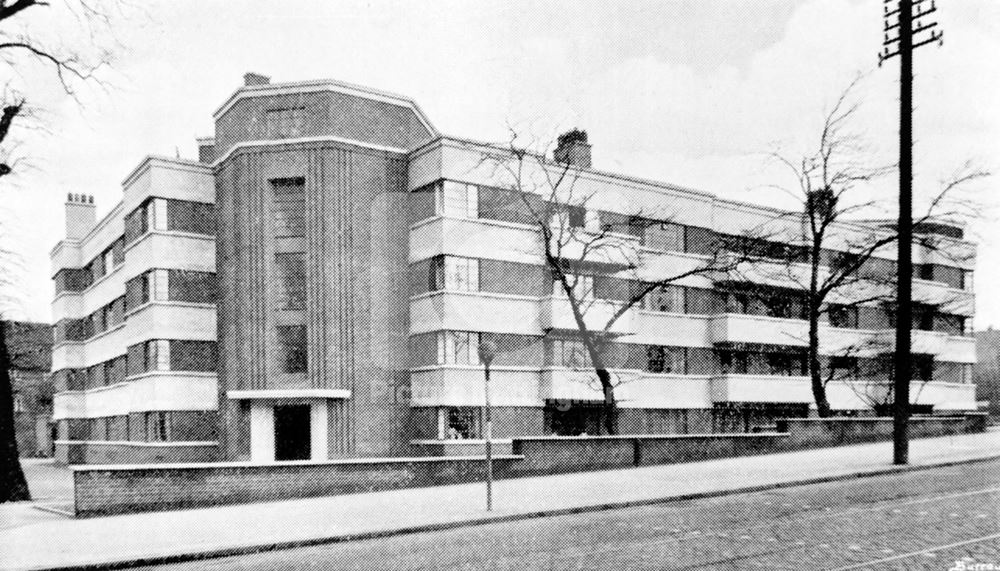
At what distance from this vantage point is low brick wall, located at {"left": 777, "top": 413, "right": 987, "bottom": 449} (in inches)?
1050

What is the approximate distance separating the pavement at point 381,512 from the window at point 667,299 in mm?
15793

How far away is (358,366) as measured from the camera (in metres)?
33.1

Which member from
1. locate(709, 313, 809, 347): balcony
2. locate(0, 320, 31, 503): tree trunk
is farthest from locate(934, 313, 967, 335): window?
locate(0, 320, 31, 503): tree trunk

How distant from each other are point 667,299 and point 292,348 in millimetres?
16861

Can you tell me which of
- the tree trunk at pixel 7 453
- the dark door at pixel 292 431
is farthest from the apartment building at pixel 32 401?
the tree trunk at pixel 7 453

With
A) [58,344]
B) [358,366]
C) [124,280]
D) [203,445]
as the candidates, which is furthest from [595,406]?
[58,344]

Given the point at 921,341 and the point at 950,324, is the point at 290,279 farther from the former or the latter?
the point at 950,324

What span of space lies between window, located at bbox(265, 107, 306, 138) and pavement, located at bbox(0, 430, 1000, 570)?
1776cm

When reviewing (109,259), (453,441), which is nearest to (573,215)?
(453,441)

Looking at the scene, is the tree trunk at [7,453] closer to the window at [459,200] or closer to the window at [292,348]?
the window at [292,348]

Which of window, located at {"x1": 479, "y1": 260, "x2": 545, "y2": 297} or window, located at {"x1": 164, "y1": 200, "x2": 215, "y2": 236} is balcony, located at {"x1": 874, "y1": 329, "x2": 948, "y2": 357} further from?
window, located at {"x1": 164, "y1": 200, "x2": 215, "y2": 236}

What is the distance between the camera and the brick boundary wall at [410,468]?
687 inches

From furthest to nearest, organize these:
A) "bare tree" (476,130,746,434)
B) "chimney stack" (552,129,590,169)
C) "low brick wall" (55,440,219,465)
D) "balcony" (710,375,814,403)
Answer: "balcony" (710,375,814,403) < "chimney stack" (552,129,590,169) < "low brick wall" (55,440,219,465) < "bare tree" (476,130,746,434)

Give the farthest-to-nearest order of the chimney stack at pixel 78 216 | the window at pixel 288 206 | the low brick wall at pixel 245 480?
the chimney stack at pixel 78 216
the window at pixel 288 206
the low brick wall at pixel 245 480
